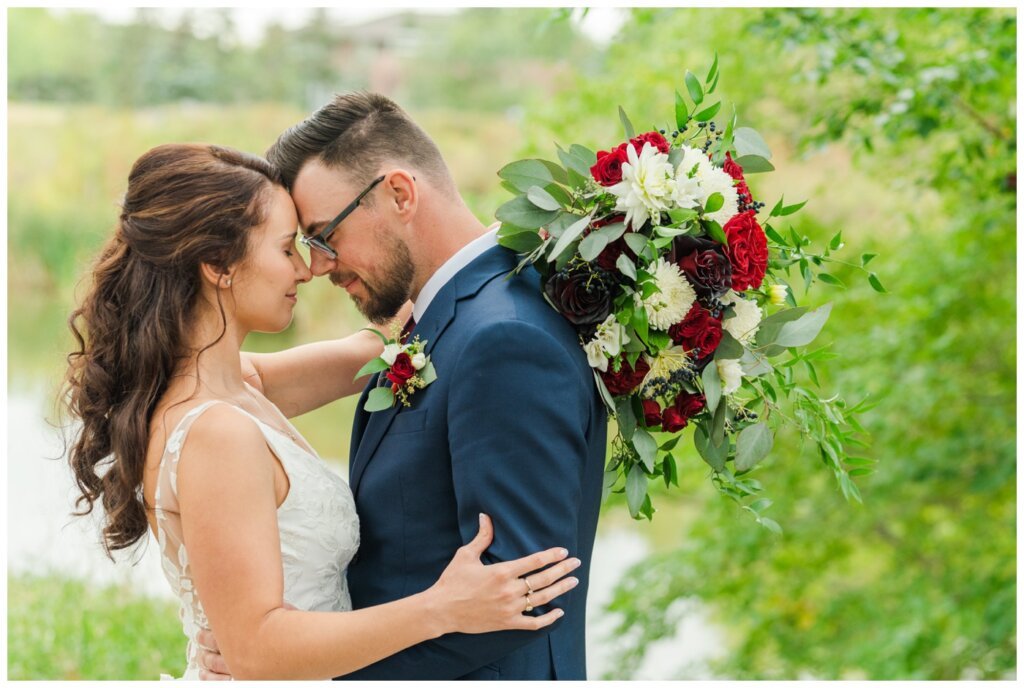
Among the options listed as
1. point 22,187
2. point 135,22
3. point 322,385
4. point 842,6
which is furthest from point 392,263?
point 135,22

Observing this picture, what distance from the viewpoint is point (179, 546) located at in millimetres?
2100

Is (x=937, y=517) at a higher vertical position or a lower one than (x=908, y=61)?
lower

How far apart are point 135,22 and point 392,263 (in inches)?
991

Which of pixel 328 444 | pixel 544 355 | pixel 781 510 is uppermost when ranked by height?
pixel 544 355

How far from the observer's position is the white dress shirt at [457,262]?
7.43ft

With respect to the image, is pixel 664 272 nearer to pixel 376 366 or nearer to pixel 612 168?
pixel 612 168

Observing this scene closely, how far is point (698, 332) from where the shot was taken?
2045 millimetres

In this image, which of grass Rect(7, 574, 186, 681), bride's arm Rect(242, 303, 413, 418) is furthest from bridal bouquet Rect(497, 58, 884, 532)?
grass Rect(7, 574, 186, 681)

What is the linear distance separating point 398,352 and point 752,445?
0.75 metres

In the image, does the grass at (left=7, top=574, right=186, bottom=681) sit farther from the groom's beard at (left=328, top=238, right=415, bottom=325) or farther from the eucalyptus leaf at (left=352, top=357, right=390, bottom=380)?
the eucalyptus leaf at (left=352, top=357, right=390, bottom=380)

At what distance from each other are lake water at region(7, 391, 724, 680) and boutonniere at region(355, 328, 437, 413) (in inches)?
123

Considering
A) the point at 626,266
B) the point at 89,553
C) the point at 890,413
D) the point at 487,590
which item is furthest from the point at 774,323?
the point at 89,553

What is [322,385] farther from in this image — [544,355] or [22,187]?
[22,187]

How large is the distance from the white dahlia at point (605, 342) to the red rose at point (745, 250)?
245 millimetres
